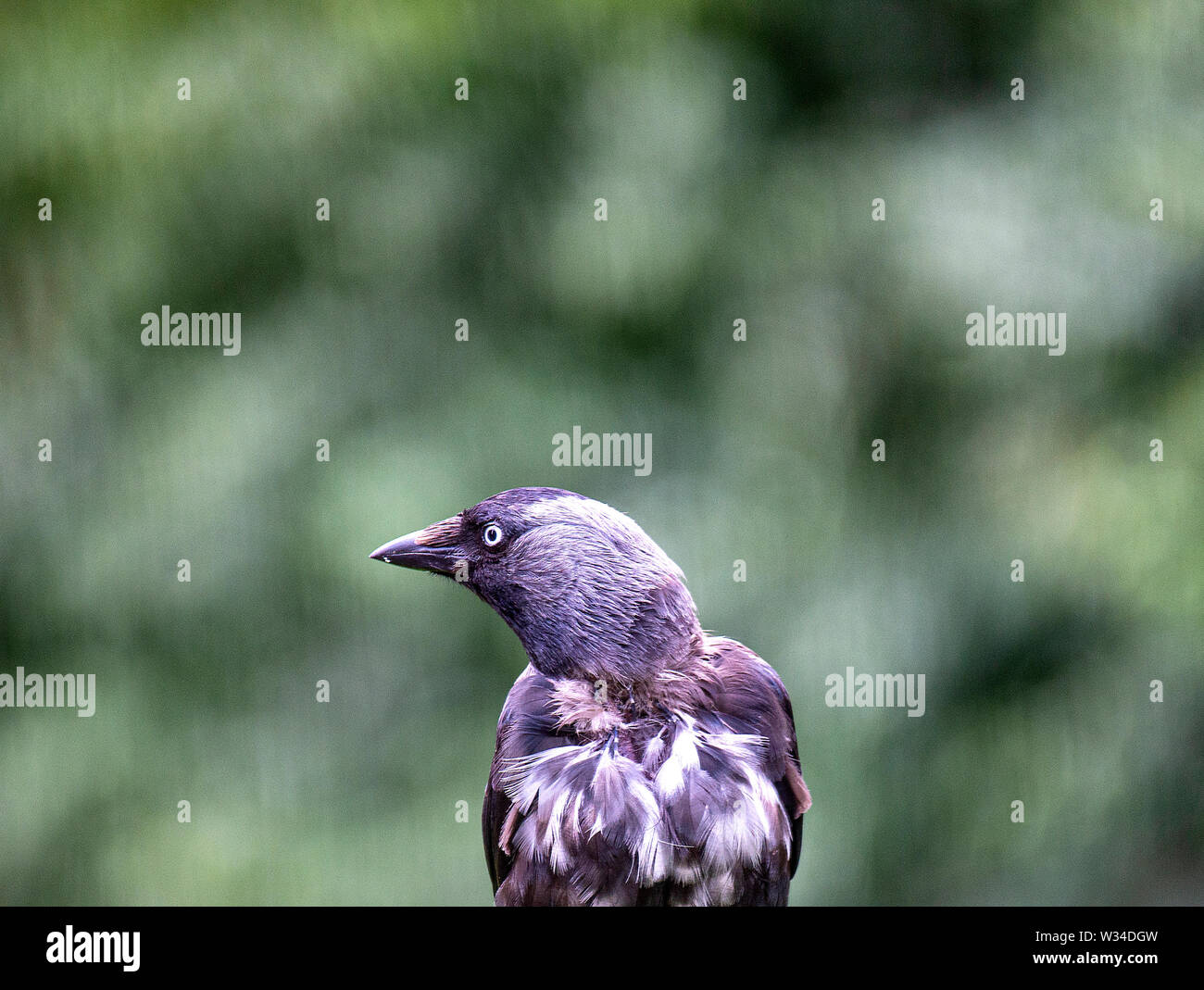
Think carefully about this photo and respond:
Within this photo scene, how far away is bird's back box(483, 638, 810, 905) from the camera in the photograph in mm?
1102

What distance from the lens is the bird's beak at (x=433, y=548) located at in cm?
112

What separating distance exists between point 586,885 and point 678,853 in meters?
0.10

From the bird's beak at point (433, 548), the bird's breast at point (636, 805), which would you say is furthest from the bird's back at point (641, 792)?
the bird's beak at point (433, 548)

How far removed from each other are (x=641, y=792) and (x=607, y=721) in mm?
80

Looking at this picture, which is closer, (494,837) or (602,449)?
(494,837)

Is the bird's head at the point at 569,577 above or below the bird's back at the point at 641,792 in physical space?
above

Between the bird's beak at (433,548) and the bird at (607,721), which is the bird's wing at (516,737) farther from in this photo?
the bird's beak at (433,548)

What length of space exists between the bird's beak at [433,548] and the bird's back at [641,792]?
159 mm

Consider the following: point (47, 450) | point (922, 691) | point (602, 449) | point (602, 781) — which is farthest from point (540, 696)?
point (47, 450)

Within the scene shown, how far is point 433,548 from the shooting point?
1137mm

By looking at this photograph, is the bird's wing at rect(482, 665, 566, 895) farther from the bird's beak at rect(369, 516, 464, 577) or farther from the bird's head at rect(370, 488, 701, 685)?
the bird's beak at rect(369, 516, 464, 577)

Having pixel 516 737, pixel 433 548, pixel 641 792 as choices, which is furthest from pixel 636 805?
pixel 433 548

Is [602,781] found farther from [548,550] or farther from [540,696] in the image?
[548,550]

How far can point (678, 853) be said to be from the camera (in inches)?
43.5
